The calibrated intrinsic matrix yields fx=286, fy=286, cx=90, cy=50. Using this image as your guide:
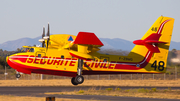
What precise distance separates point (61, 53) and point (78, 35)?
4.03 m

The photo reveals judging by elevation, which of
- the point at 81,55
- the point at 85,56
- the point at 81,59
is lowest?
the point at 81,59

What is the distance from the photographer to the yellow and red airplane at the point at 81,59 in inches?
1238

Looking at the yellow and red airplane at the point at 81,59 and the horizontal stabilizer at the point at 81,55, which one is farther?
the yellow and red airplane at the point at 81,59

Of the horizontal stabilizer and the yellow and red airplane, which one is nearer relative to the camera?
the horizontal stabilizer

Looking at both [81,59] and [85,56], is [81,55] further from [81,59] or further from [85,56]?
[81,59]

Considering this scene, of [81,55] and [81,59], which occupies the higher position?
[81,55]

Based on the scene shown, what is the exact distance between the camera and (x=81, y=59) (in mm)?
31656

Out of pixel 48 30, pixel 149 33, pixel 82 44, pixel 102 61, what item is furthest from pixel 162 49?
pixel 48 30

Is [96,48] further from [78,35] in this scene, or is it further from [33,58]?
[33,58]

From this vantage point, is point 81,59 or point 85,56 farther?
point 81,59

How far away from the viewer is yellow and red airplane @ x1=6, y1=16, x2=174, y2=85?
3145 centimetres

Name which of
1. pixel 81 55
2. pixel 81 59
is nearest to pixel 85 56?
pixel 81 55

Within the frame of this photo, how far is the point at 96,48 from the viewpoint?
31.4 meters

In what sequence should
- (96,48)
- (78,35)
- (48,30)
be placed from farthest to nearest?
(48,30)
(96,48)
(78,35)
